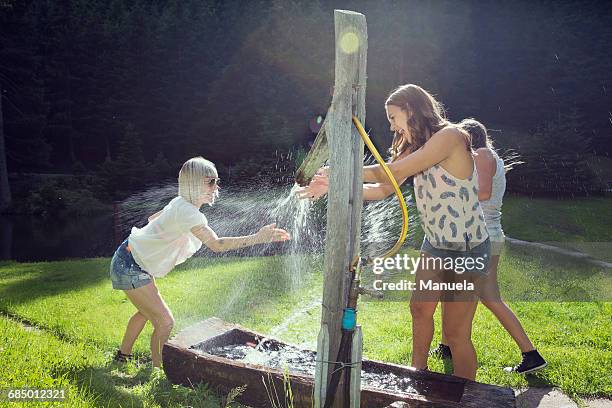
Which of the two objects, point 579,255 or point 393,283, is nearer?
point 393,283

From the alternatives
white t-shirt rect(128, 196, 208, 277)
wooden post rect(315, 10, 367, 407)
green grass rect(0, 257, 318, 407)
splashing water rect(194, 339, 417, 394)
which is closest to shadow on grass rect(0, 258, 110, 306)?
green grass rect(0, 257, 318, 407)

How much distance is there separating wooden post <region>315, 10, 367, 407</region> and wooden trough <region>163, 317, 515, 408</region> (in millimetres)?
463

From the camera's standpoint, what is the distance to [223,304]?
6.68 m

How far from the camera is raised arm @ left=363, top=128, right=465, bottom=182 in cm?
314

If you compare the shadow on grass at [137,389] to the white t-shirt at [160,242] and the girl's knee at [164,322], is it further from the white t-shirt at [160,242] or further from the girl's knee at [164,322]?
the white t-shirt at [160,242]

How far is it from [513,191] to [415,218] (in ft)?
18.5

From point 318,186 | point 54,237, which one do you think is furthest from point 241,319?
point 54,237

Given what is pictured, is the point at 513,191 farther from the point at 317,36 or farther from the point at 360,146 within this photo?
the point at 360,146

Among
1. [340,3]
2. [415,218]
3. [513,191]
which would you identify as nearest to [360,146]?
[415,218]

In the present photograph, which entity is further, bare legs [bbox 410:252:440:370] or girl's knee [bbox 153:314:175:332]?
girl's knee [bbox 153:314:175:332]

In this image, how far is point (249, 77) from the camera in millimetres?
28828

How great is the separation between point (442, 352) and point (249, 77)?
2548 cm

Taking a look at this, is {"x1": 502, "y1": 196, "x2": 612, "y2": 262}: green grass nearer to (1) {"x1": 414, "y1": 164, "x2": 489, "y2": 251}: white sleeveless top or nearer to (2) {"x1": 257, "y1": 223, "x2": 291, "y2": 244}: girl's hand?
(1) {"x1": 414, "y1": 164, "x2": 489, "y2": 251}: white sleeveless top

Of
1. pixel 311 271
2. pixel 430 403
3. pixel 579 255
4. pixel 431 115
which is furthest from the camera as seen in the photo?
pixel 579 255
